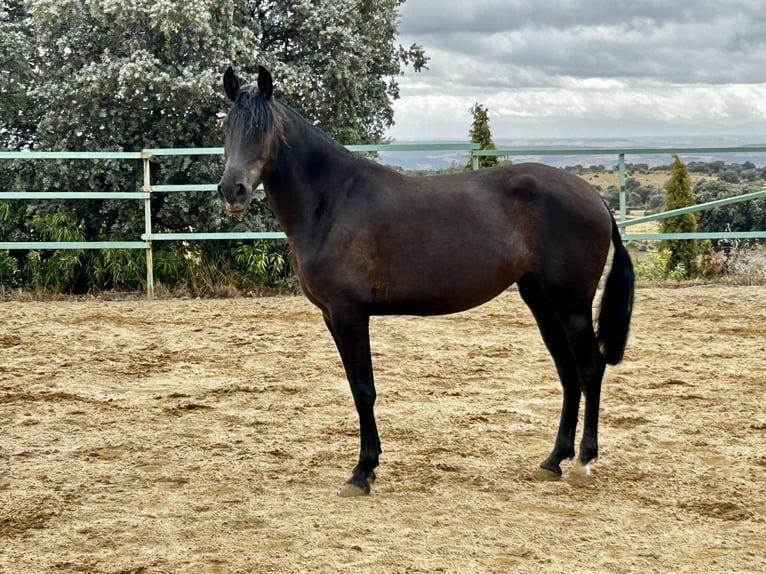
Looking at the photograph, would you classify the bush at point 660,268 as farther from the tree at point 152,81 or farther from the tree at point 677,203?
the tree at point 152,81

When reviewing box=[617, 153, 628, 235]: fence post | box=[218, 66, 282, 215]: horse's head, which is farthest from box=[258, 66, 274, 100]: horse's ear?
box=[617, 153, 628, 235]: fence post

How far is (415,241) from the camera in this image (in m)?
3.79

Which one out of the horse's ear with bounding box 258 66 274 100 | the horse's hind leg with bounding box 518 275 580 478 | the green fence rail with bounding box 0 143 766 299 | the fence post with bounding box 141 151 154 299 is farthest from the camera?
the fence post with bounding box 141 151 154 299

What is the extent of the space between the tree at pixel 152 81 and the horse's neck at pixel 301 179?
631 centimetres

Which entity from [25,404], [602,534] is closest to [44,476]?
[25,404]

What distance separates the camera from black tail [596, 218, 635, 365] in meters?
4.05

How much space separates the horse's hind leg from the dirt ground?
0.70 feet

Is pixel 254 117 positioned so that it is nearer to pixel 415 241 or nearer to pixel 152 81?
pixel 415 241

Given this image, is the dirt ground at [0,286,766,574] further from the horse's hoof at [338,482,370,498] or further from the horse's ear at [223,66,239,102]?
the horse's ear at [223,66,239,102]

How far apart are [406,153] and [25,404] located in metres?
5.73

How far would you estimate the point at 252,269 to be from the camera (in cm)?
956

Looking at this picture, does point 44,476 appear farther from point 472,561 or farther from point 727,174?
point 727,174

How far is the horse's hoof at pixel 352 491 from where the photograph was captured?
12.2ft

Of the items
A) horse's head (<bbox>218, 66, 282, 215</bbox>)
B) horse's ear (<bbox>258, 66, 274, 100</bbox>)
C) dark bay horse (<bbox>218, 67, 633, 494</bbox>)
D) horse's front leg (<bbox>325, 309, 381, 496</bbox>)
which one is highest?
horse's ear (<bbox>258, 66, 274, 100</bbox>)
